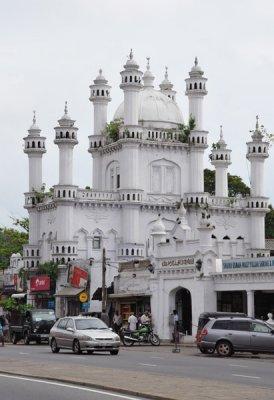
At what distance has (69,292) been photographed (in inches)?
2864

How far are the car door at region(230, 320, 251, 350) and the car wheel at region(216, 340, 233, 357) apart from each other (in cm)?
25

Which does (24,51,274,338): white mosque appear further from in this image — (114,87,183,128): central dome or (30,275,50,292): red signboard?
(30,275,50,292): red signboard

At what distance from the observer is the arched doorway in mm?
55094

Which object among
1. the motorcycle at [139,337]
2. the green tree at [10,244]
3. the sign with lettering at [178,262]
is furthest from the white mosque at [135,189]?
the green tree at [10,244]

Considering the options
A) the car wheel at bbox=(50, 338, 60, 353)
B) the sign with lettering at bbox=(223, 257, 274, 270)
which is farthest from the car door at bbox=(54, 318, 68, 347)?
the sign with lettering at bbox=(223, 257, 274, 270)

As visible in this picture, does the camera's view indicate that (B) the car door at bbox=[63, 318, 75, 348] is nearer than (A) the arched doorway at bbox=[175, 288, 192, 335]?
Yes

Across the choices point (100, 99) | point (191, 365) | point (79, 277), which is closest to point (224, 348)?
point (191, 365)

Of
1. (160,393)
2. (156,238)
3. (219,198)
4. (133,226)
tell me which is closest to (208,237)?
(156,238)

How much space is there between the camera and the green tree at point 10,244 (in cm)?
11425

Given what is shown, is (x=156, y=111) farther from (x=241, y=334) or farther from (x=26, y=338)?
(x=241, y=334)

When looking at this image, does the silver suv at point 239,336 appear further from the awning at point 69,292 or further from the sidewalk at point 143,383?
the awning at point 69,292

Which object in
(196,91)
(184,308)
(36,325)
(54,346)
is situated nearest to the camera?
(54,346)

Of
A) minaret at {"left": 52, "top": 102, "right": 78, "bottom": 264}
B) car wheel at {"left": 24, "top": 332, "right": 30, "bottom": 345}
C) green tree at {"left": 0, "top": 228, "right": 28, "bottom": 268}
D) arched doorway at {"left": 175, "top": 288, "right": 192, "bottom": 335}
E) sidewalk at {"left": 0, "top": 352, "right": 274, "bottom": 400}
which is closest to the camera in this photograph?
sidewalk at {"left": 0, "top": 352, "right": 274, "bottom": 400}

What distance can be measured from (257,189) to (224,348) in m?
45.2
